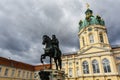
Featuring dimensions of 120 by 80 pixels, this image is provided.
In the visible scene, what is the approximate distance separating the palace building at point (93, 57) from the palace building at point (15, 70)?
10.3 m

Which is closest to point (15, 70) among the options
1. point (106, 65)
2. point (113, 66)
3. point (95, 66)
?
point (95, 66)

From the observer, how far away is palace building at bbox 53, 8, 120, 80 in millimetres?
31922

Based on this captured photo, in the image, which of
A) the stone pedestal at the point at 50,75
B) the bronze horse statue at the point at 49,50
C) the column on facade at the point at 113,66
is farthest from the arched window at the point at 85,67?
the stone pedestal at the point at 50,75

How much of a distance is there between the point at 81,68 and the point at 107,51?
8963 mm

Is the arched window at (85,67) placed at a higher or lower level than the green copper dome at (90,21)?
lower

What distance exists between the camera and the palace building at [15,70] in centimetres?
3669

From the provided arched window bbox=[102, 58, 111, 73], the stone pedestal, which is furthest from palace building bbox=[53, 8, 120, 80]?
the stone pedestal

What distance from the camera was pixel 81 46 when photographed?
40.6 metres

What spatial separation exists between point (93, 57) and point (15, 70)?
26560 mm

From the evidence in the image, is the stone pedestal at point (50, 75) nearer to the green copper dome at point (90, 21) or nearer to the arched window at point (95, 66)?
the arched window at point (95, 66)

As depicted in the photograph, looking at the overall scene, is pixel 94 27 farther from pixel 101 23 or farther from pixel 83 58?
pixel 83 58

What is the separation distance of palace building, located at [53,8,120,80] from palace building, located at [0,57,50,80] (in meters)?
10.3

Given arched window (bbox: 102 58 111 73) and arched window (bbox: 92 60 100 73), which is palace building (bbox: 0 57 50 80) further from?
arched window (bbox: 102 58 111 73)

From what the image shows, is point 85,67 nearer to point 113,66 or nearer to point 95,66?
point 95,66
